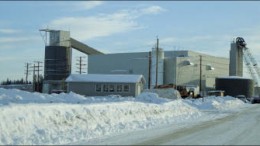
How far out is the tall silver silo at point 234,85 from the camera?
4476 inches

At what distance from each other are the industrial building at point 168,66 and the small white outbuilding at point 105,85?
3905 centimetres

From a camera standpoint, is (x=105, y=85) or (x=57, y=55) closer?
(x=105, y=85)

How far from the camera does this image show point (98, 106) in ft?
72.3

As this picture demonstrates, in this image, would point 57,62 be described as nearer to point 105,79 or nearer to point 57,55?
point 57,55

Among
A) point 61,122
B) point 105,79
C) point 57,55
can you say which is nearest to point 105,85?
point 105,79

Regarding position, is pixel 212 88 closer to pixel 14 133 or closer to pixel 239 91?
pixel 239 91

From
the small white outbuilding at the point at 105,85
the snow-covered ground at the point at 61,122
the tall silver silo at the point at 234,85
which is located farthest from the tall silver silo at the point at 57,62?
the snow-covered ground at the point at 61,122

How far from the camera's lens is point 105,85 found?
73.9 metres

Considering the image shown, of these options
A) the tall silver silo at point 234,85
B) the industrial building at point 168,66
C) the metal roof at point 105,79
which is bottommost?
the tall silver silo at point 234,85

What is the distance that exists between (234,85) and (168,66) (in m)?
16.4

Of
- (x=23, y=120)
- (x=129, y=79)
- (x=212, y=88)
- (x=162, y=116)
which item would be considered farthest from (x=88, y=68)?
(x=23, y=120)

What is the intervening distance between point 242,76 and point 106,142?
109155 millimetres

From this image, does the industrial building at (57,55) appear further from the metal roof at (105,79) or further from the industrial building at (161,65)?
the metal roof at (105,79)

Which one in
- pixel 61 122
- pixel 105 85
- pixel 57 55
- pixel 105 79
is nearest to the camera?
pixel 61 122
